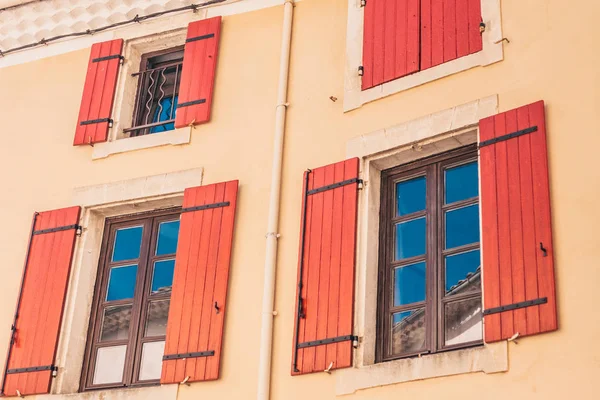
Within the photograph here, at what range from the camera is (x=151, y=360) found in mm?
9039

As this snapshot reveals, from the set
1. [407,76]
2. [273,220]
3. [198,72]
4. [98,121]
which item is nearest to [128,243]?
[98,121]

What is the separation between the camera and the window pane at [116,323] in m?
9.32

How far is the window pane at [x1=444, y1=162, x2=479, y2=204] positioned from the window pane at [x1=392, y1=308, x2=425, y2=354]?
35.4 inches

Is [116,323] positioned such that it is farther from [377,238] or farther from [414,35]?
[414,35]

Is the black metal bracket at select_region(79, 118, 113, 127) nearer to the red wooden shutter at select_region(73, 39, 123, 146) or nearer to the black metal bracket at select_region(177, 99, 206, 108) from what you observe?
the red wooden shutter at select_region(73, 39, 123, 146)

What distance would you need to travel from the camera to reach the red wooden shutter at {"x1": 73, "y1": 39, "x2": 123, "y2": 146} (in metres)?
10.2

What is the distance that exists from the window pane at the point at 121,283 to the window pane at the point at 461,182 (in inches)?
111

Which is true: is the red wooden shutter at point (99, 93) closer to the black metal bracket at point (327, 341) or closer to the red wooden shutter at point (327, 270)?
the red wooden shutter at point (327, 270)

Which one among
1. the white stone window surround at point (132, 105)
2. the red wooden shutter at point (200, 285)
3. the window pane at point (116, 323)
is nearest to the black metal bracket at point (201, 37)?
the white stone window surround at point (132, 105)

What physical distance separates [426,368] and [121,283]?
319cm

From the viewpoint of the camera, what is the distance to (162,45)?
419 inches

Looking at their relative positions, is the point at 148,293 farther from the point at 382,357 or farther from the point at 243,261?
the point at 382,357

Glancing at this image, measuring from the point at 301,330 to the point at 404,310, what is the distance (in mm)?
769

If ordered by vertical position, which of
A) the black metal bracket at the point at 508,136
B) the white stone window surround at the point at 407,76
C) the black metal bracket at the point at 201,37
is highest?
the black metal bracket at the point at 201,37
